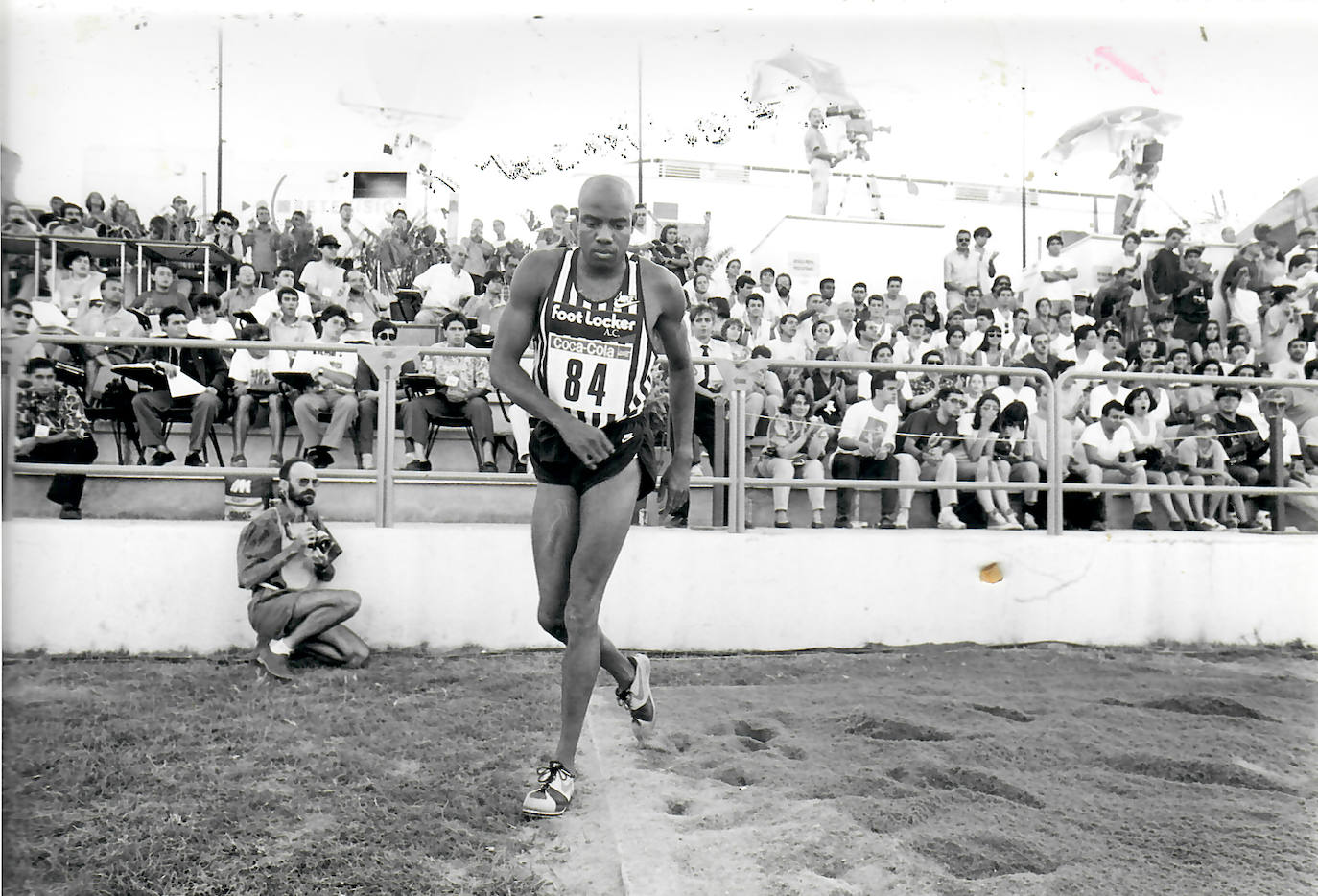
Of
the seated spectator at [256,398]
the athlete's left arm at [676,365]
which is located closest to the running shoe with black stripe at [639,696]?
the athlete's left arm at [676,365]

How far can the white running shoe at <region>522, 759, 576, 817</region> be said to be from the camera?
3510 millimetres

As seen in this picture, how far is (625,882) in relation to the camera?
3.02 metres

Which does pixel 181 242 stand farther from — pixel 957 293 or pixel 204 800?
pixel 957 293

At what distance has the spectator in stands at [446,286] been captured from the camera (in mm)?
8539

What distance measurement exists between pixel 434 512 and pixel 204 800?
3.32 m

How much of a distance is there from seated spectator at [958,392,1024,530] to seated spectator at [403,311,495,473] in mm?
3233

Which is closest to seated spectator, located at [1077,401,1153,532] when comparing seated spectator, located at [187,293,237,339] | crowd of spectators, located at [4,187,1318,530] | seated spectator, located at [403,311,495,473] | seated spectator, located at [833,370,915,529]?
crowd of spectators, located at [4,187,1318,530]

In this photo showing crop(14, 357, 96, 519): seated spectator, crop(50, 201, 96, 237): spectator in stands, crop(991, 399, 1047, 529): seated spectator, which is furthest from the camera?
crop(991, 399, 1047, 529): seated spectator

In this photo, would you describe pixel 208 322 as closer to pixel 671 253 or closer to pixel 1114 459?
pixel 671 253

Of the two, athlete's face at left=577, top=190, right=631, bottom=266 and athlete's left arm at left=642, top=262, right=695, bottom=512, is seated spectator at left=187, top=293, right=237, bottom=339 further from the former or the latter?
athlete's face at left=577, top=190, right=631, bottom=266

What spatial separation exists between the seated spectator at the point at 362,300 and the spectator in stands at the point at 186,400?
143 centimetres

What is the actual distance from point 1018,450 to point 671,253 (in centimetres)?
343

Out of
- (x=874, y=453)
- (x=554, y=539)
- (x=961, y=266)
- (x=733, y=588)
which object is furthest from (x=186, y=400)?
(x=961, y=266)

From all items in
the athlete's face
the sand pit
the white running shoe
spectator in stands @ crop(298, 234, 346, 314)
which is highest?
spectator in stands @ crop(298, 234, 346, 314)
